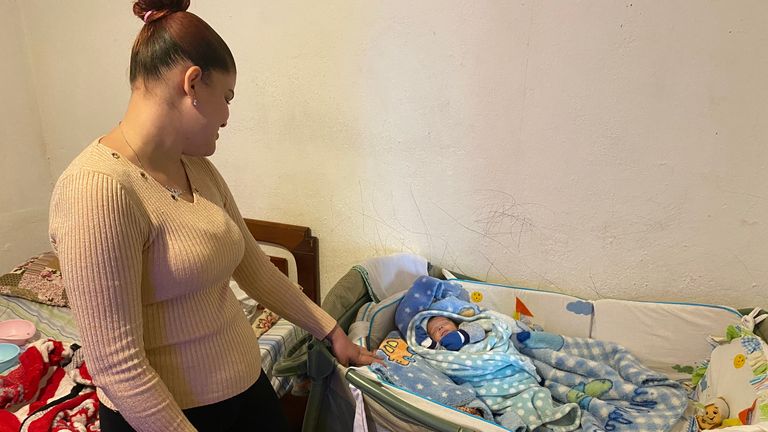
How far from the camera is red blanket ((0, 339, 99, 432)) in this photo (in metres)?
1.34

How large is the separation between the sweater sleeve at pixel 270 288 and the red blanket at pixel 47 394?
61 cm

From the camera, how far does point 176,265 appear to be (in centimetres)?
83

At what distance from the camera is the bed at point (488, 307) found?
1.15 m

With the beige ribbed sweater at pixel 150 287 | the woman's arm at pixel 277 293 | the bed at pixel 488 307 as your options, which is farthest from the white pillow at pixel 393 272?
the beige ribbed sweater at pixel 150 287

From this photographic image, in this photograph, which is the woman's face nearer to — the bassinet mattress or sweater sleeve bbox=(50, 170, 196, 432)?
sweater sleeve bbox=(50, 170, 196, 432)

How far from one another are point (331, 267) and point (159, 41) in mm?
1289

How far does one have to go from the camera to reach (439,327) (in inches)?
61.9

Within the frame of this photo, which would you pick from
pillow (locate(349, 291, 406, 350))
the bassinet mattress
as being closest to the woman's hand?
pillow (locate(349, 291, 406, 350))

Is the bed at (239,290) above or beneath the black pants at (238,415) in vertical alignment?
beneath

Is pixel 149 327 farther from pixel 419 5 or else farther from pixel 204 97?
pixel 419 5

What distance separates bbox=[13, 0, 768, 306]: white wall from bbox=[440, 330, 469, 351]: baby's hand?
350 mm

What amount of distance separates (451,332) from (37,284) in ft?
5.40

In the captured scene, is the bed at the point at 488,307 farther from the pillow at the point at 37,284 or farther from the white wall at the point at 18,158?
the white wall at the point at 18,158

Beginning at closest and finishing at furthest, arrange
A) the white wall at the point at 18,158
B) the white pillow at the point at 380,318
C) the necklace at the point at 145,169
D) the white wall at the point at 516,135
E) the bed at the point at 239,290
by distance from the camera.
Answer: the necklace at the point at 145,169
the white wall at the point at 516,135
the white pillow at the point at 380,318
the bed at the point at 239,290
the white wall at the point at 18,158
